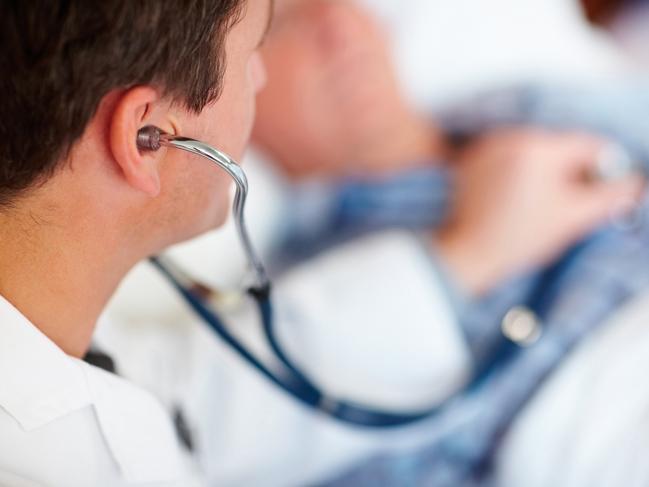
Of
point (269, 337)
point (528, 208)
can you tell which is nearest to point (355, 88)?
point (528, 208)

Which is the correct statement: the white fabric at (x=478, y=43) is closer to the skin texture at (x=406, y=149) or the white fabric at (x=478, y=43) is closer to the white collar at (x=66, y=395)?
the skin texture at (x=406, y=149)

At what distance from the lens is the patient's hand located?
46.8 inches

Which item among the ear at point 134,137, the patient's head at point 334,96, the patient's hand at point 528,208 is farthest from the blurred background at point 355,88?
the ear at point 134,137

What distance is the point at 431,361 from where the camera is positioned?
104 cm

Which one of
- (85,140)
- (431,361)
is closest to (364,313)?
(431,361)

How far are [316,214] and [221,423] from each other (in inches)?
21.2

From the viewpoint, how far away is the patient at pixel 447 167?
3.50ft

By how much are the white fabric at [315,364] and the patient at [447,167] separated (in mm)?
79

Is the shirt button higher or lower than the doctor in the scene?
lower

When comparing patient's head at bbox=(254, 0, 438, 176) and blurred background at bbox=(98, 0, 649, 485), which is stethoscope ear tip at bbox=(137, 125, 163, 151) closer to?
blurred background at bbox=(98, 0, 649, 485)

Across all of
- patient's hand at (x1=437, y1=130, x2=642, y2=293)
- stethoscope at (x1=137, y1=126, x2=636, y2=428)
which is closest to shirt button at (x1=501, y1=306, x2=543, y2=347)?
stethoscope at (x1=137, y1=126, x2=636, y2=428)

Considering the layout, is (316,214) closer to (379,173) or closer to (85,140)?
(379,173)

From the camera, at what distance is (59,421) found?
2.06 ft

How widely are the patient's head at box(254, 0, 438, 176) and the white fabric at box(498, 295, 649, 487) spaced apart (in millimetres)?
589
